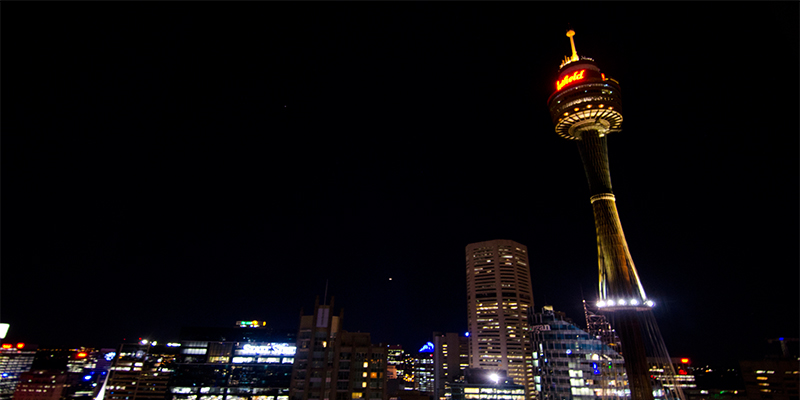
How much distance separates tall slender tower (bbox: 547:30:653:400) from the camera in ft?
151

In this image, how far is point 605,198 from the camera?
46.8 metres

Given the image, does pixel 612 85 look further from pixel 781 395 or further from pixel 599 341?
pixel 781 395

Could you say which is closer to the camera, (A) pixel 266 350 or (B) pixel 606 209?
(B) pixel 606 209

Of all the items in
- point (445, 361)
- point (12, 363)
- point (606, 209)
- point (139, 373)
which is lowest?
point (139, 373)

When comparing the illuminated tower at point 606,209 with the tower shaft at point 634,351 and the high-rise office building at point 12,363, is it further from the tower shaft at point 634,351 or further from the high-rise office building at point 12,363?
the high-rise office building at point 12,363

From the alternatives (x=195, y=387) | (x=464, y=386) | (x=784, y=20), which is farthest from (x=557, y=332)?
(x=195, y=387)

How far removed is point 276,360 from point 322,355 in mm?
40753

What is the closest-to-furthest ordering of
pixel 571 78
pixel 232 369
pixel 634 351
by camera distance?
pixel 634 351 → pixel 571 78 → pixel 232 369

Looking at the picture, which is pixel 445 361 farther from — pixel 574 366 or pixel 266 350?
pixel 574 366

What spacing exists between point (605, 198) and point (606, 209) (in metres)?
1.41

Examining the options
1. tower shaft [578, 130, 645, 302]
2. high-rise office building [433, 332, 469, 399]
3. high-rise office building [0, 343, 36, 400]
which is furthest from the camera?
high-rise office building [0, 343, 36, 400]

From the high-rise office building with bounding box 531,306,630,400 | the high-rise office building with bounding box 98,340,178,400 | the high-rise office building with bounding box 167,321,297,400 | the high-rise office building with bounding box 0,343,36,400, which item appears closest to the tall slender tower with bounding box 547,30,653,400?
the high-rise office building with bounding box 531,306,630,400

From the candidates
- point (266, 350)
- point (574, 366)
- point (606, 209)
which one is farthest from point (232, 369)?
point (606, 209)

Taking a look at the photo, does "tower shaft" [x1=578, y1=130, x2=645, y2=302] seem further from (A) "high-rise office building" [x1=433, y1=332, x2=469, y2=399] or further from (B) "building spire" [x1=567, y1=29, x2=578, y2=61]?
(A) "high-rise office building" [x1=433, y1=332, x2=469, y2=399]
